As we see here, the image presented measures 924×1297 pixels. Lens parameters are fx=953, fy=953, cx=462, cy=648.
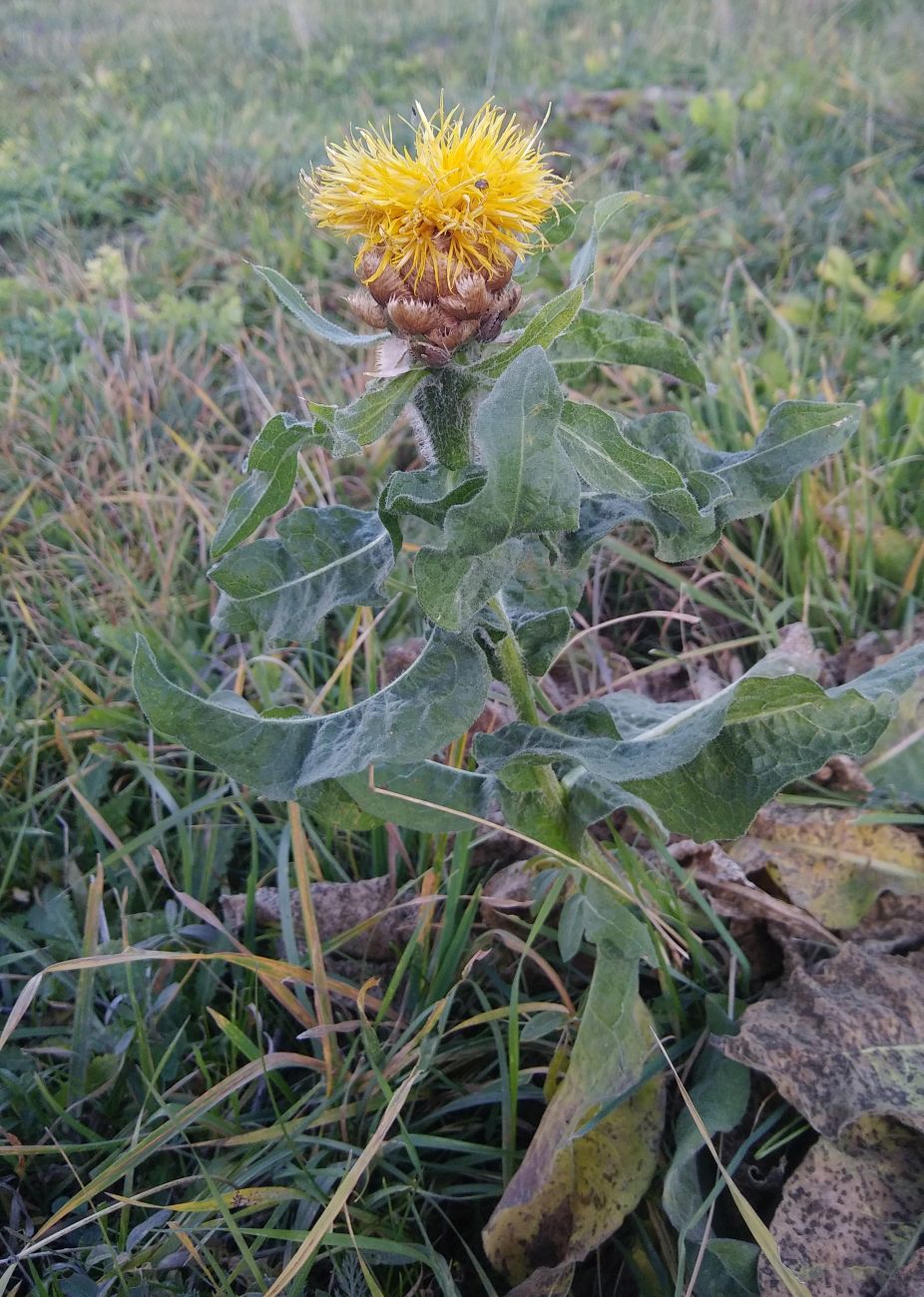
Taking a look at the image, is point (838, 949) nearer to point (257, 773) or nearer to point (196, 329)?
point (257, 773)

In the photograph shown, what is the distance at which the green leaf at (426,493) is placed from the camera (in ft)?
4.00

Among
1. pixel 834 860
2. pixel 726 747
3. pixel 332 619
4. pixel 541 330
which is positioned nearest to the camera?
pixel 541 330

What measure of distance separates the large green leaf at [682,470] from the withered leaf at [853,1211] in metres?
0.96

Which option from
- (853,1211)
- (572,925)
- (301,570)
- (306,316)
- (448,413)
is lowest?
(853,1211)

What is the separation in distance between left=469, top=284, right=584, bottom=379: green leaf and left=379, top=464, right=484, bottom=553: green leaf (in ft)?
0.44

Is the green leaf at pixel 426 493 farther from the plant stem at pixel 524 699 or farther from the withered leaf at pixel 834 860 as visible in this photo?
the withered leaf at pixel 834 860

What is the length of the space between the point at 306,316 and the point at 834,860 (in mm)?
1386

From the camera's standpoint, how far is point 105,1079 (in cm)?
169

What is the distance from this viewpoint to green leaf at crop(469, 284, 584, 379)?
3.87 feet

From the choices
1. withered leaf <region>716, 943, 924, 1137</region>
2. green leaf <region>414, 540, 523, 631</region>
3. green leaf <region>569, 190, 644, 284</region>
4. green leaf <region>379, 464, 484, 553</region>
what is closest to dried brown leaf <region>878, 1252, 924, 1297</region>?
withered leaf <region>716, 943, 924, 1137</region>

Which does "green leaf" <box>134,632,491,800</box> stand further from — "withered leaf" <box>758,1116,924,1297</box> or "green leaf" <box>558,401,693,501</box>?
"withered leaf" <box>758,1116,924,1297</box>

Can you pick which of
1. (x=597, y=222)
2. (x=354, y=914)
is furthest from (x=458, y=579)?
(x=354, y=914)

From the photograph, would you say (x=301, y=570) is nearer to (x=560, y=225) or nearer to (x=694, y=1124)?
(x=560, y=225)

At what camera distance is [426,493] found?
1411 mm
